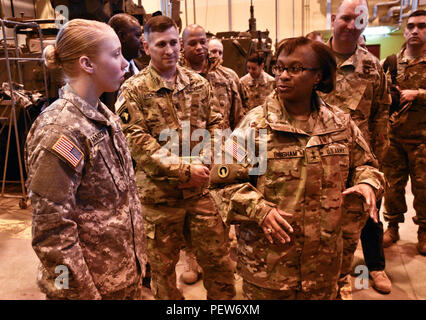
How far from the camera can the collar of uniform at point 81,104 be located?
1.32 meters

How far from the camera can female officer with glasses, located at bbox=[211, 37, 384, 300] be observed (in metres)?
1.51

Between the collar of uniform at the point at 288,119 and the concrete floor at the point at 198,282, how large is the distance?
1.51 meters

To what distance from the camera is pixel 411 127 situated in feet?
10.4

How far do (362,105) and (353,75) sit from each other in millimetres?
203

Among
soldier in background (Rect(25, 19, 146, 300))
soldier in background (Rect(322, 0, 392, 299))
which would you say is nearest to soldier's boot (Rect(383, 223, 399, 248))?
soldier in background (Rect(322, 0, 392, 299))

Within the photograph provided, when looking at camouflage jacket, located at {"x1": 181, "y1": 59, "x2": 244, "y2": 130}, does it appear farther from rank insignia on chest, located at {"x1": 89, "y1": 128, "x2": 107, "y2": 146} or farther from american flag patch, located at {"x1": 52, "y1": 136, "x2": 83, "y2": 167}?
american flag patch, located at {"x1": 52, "y1": 136, "x2": 83, "y2": 167}

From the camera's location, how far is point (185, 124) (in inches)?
86.8

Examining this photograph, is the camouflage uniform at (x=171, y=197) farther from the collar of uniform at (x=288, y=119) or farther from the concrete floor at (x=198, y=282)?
the collar of uniform at (x=288, y=119)

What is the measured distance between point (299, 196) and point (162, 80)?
43.0 inches

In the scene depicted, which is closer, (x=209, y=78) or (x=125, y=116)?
(x=125, y=116)

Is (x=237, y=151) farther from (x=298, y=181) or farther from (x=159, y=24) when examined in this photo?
(x=159, y=24)

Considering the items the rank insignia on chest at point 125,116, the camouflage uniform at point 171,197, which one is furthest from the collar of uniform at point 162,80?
the rank insignia on chest at point 125,116

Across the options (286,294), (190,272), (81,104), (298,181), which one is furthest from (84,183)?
(190,272)

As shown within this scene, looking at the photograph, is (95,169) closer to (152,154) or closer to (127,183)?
(127,183)
